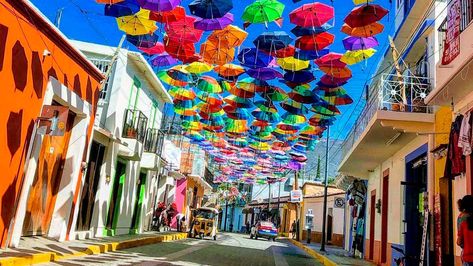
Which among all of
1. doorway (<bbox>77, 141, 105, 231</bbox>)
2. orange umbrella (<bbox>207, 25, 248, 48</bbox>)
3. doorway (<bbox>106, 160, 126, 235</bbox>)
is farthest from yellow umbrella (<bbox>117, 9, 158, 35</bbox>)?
doorway (<bbox>106, 160, 126, 235</bbox>)

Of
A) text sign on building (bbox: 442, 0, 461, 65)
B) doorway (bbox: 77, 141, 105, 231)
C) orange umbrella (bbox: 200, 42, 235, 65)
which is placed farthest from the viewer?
doorway (bbox: 77, 141, 105, 231)

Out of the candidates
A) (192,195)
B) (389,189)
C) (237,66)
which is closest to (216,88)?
(237,66)

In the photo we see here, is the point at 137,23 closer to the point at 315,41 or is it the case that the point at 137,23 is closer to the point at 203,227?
the point at 315,41

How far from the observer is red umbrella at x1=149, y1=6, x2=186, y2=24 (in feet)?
35.5

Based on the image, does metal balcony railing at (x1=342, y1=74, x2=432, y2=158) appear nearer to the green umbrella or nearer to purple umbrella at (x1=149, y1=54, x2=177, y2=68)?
the green umbrella

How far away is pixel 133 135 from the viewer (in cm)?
1905

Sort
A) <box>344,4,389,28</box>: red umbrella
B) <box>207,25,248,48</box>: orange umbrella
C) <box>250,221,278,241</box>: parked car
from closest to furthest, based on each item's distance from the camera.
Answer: <box>344,4,389,28</box>: red umbrella → <box>207,25,248,48</box>: orange umbrella → <box>250,221,278,241</box>: parked car

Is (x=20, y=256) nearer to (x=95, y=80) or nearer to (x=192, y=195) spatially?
(x=95, y=80)

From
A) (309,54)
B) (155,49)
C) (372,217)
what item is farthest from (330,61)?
(372,217)

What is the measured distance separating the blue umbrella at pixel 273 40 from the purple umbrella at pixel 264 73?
1.51m

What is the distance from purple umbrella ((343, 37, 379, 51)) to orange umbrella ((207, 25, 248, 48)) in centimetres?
268

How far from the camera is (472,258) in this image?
6703mm

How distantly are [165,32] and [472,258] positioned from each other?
8983 mm

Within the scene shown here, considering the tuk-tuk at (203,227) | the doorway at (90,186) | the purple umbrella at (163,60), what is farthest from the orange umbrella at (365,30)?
the tuk-tuk at (203,227)
